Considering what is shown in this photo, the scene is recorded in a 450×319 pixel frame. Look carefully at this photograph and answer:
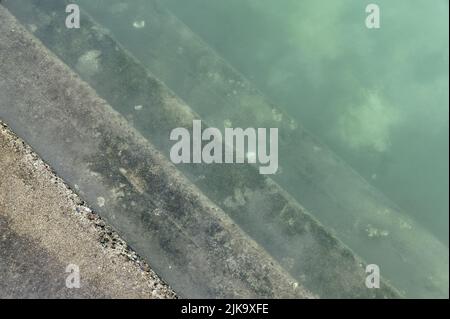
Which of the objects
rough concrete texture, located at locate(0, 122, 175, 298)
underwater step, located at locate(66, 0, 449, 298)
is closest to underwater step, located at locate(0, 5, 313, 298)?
rough concrete texture, located at locate(0, 122, 175, 298)

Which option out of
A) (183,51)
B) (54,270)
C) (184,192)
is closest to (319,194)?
(184,192)

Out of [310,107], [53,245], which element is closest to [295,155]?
[310,107]

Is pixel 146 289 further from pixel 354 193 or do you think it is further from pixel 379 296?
pixel 354 193

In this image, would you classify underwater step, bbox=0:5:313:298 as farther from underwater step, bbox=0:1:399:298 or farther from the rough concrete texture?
underwater step, bbox=0:1:399:298

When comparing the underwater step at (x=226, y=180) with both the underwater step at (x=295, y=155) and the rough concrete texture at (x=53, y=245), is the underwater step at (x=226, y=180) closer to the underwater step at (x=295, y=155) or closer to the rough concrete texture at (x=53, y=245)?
the underwater step at (x=295, y=155)

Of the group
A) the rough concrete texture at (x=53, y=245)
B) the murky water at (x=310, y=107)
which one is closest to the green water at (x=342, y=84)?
the murky water at (x=310, y=107)

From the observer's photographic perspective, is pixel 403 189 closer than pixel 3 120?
No
